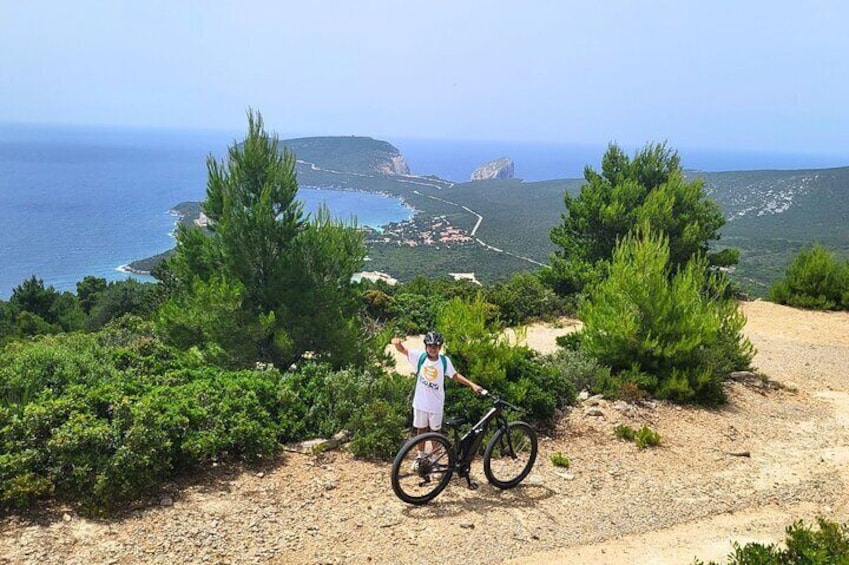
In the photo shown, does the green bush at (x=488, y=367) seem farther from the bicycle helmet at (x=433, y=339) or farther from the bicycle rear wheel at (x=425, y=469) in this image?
the bicycle helmet at (x=433, y=339)

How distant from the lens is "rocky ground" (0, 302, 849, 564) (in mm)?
4930

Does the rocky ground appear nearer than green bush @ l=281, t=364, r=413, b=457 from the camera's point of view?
Yes

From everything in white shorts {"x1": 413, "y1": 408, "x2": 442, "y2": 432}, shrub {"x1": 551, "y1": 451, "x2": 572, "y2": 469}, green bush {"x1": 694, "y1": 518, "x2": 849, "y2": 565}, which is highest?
white shorts {"x1": 413, "y1": 408, "x2": 442, "y2": 432}

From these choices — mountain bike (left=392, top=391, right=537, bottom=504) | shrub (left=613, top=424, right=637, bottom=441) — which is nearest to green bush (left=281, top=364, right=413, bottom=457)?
mountain bike (left=392, top=391, right=537, bottom=504)

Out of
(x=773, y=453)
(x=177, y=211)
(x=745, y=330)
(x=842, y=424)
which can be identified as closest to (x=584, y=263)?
(x=745, y=330)

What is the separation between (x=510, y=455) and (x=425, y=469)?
3.68 feet

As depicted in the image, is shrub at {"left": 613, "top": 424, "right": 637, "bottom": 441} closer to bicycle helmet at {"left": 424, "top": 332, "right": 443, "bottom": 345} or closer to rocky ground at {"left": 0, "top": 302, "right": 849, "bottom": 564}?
rocky ground at {"left": 0, "top": 302, "right": 849, "bottom": 564}

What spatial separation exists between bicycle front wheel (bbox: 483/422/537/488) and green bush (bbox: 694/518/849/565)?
2.05m

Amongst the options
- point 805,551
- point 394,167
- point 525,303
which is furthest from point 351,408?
point 394,167

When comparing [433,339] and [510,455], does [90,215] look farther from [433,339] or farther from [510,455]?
[510,455]

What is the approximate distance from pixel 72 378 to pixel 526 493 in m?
5.45

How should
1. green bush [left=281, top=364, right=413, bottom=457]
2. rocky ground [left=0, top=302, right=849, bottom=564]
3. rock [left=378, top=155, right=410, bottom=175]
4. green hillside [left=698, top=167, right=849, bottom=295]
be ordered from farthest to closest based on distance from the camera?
rock [left=378, top=155, right=410, bottom=175]
green hillside [left=698, top=167, right=849, bottom=295]
green bush [left=281, top=364, right=413, bottom=457]
rocky ground [left=0, top=302, right=849, bottom=564]

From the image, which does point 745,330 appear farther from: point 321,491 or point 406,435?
point 321,491

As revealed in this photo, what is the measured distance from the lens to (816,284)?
19.2m
